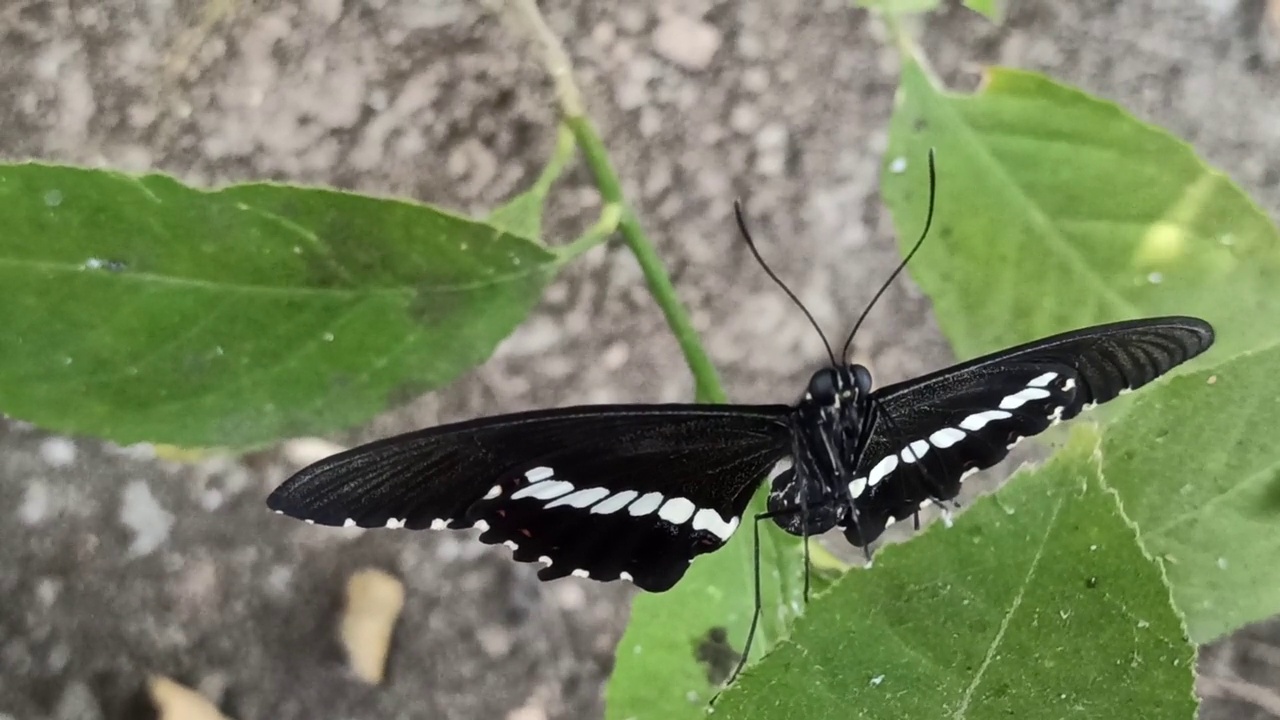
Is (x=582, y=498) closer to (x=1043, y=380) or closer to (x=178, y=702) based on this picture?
(x=1043, y=380)

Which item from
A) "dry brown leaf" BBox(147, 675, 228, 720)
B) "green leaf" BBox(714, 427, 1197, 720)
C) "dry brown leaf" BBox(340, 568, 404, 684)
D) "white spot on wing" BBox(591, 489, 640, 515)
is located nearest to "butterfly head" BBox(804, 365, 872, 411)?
"white spot on wing" BBox(591, 489, 640, 515)

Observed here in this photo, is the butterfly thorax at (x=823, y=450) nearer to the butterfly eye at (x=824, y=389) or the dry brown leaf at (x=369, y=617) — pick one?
the butterfly eye at (x=824, y=389)

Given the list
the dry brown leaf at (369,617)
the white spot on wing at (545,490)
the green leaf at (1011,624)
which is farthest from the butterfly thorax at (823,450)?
the dry brown leaf at (369,617)

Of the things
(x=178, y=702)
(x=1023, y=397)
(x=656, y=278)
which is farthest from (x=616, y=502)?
(x=178, y=702)

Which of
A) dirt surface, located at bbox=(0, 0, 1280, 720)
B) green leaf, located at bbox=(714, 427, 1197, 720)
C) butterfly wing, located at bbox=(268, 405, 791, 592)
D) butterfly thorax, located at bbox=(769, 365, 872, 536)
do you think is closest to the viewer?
green leaf, located at bbox=(714, 427, 1197, 720)

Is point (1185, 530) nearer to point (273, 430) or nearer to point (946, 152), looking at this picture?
point (946, 152)

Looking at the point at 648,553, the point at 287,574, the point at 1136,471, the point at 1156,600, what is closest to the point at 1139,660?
the point at 1156,600

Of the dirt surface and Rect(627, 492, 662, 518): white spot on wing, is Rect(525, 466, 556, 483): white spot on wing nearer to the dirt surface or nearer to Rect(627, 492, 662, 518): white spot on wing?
Rect(627, 492, 662, 518): white spot on wing
